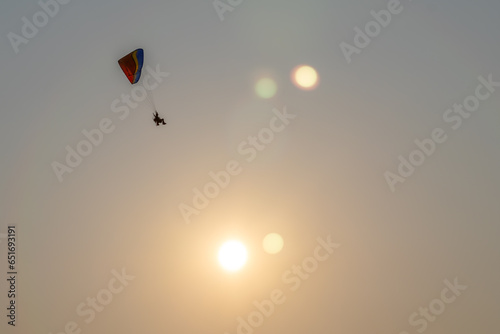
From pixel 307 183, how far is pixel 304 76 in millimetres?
3523

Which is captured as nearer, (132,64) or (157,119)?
(132,64)

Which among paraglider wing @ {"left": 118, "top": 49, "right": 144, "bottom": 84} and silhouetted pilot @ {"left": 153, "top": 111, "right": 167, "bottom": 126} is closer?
paraglider wing @ {"left": 118, "top": 49, "right": 144, "bottom": 84}

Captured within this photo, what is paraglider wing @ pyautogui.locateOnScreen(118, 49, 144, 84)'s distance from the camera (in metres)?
12.3

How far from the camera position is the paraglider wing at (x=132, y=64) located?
12258 mm

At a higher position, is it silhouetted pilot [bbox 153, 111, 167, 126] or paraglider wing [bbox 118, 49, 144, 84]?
paraglider wing [bbox 118, 49, 144, 84]

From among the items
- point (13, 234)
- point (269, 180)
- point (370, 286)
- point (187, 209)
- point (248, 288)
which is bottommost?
point (370, 286)

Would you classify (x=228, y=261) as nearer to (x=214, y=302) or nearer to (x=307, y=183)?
(x=214, y=302)

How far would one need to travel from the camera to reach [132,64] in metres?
12.3

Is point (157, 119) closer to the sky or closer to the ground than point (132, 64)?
closer to the ground

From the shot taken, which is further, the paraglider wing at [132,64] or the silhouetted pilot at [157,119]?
the silhouetted pilot at [157,119]

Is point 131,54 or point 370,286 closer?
point 131,54

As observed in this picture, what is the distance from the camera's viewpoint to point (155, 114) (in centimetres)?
1336

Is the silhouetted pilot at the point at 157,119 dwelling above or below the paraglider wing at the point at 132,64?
below

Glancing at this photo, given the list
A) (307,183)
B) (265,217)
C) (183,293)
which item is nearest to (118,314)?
(183,293)
